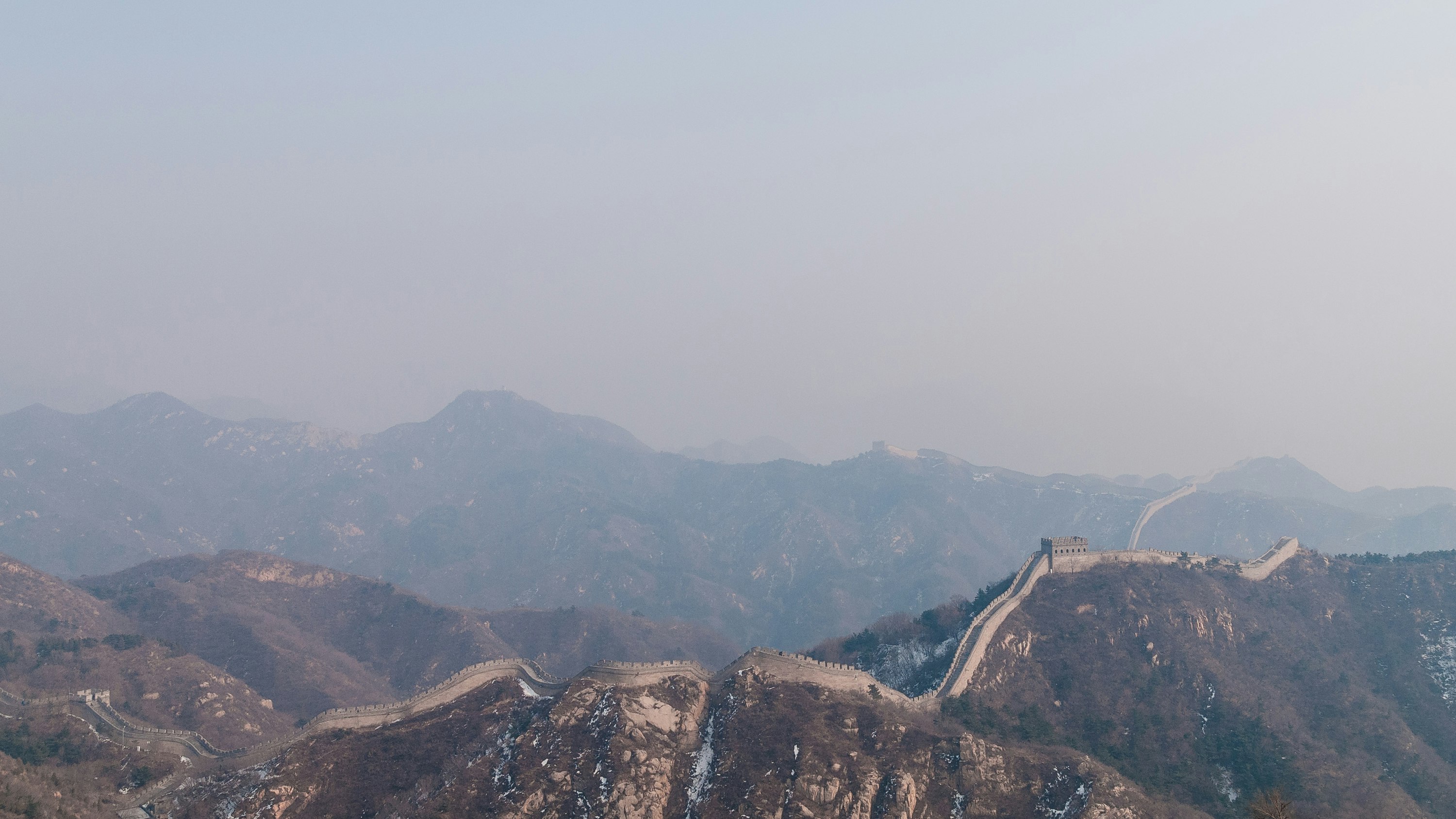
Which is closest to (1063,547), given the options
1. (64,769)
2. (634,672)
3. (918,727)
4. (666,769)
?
(918,727)

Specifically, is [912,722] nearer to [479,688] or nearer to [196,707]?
[479,688]

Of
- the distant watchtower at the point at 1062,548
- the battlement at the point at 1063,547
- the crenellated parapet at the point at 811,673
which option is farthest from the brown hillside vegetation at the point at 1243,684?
the crenellated parapet at the point at 811,673

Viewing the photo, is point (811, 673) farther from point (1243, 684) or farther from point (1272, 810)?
point (1243, 684)

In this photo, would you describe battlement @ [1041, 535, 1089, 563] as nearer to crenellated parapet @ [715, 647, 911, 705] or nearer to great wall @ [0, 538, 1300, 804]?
great wall @ [0, 538, 1300, 804]

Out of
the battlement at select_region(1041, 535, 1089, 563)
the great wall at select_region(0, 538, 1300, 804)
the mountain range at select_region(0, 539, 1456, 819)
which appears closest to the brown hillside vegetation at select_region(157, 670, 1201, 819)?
the mountain range at select_region(0, 539, 1456, 819)

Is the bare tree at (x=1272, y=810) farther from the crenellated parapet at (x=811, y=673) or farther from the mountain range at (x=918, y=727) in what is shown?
the crenellated parapet at (x=811, y=673)
